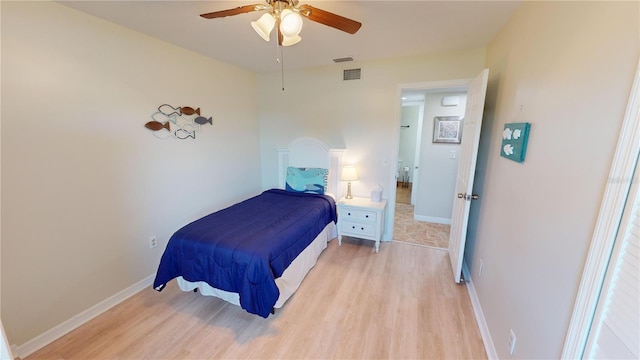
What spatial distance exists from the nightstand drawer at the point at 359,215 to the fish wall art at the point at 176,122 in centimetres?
202

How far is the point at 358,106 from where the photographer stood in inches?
127

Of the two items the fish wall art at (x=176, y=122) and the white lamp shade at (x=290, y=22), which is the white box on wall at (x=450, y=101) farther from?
the fish wall art at (x=176, y=122)

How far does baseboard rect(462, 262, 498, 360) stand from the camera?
1.64 m

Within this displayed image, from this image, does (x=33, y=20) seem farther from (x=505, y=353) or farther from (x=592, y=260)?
(x=505, y=353)

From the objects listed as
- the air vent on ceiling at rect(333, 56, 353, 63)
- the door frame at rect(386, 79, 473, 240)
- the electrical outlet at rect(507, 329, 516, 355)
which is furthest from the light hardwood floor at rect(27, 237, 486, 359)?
the air vent on ceiling at rect(333, 56, 353, 63)

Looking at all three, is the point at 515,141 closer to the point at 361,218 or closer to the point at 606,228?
the point at 606,228

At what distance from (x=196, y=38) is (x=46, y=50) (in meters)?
1.08

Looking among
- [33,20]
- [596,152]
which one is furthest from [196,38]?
[596,152]

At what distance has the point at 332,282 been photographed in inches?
98.2

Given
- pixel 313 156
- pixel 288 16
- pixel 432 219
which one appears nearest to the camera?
pixel 288 16

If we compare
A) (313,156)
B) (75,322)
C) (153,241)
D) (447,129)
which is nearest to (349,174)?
(313,156)

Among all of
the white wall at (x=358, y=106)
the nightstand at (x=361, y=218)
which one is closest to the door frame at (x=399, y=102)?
the white wall at (x=358, y=106)

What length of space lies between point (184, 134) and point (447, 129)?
367cm

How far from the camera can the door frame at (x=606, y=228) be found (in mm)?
727
